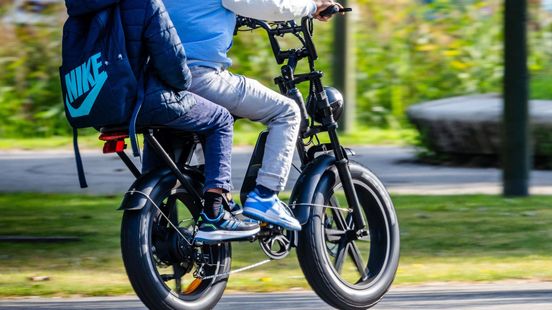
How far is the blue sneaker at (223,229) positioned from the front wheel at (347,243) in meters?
0.28

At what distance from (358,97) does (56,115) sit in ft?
12.7

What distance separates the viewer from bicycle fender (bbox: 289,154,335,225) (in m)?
5.43

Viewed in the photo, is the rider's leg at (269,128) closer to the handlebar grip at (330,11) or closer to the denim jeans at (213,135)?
the denim jeans at (213,135)

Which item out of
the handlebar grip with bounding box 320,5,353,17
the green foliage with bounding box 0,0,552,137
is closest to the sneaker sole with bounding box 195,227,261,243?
the handlebar grip with bounding box 320,5,353,17

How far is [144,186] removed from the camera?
16.5 feet

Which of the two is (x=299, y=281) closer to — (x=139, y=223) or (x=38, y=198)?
(x=139, y=223)

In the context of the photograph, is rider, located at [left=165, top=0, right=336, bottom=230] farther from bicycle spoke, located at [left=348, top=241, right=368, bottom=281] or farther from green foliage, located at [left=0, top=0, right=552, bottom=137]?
green foliage, located at [left=0, top=0, right=552, bottom=137]

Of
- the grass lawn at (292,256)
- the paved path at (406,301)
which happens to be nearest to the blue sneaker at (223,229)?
the paved path at (406,301)

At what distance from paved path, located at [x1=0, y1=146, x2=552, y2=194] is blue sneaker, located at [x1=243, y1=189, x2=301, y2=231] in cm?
491

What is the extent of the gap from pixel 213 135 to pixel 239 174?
602 centimetres

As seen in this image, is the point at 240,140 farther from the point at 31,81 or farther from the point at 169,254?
Answer: the point at 169,254

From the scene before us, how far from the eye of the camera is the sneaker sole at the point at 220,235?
5.16 metres

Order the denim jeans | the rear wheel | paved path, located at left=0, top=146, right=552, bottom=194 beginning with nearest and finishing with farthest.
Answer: the rear wheel → the denim jeans → paved path, located at left=0, top=146, right=552, bottom=194

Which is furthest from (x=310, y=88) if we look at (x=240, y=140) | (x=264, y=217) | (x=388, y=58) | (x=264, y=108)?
(x=388, y=58)
